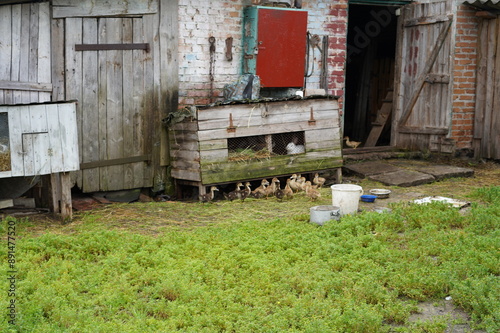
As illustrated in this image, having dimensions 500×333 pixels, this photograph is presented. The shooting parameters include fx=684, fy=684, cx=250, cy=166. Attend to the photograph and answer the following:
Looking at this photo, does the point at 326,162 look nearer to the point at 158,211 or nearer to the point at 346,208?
the point at 346,208

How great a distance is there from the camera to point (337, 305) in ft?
17.1

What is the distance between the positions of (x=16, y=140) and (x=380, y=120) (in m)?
8.80

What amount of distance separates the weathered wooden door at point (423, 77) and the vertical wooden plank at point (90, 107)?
6141 mm

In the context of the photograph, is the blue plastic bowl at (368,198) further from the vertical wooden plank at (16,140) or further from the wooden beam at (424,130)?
the vertical wooden plank at (16,140)

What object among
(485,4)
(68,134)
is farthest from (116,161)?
(485,4)

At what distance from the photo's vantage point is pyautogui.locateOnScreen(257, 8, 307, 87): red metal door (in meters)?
10.2

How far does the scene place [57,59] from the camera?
8.66 m

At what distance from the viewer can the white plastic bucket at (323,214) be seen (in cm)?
766

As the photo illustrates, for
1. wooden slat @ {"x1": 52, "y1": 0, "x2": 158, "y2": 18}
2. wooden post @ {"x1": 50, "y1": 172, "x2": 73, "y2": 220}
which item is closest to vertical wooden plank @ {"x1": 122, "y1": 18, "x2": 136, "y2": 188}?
wooden slat @ {"x1": 52, "y1": 0, "x2": 158, "y2": 18}

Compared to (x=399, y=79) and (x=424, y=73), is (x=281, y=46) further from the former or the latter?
(x=399, y=79)

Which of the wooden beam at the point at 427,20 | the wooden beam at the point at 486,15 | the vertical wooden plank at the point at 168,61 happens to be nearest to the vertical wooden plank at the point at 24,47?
the vertical wooden plank at the point at 168,61

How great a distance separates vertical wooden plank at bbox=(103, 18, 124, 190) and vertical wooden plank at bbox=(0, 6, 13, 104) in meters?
1.34

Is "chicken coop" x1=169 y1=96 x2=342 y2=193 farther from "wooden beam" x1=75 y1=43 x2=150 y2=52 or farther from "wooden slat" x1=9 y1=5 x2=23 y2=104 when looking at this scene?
"wooden slat" x1=9 y1=5 x2=23 y2=104

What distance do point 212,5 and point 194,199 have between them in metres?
2.87
